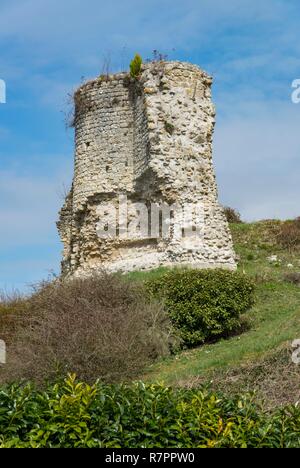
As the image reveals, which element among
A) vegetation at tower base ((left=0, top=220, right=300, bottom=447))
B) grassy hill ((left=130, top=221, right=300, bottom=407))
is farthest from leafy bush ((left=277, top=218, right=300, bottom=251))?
vegetation at tower base ((left=0, top=220, right=300, bottom=447))

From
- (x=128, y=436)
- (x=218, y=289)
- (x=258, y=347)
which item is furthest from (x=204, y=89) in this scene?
(x=128, y=436)

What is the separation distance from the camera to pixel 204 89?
21016 mm

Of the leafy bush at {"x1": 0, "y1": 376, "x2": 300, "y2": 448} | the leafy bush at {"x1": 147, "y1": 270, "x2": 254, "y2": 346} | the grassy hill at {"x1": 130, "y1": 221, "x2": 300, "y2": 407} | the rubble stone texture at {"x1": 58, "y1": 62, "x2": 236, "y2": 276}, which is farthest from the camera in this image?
the rubble stone texture at {"x1": 58, "y1": 62, "x2": 236, "y2": 276}

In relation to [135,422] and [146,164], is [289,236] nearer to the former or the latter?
[146,164]

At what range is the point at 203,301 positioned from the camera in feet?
50.6

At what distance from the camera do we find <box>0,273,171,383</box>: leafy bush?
12.3 m

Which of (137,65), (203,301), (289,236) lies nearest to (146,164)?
(137,65)

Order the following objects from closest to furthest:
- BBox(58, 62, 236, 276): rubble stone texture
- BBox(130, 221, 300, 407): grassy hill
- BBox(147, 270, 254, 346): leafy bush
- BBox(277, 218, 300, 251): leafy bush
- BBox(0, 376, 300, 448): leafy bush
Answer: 1. BBox(0, 376, 300, 448): leafy bush
2. BBox(130, 221, 300, 407): grassy hill
3. BBox(147, 270, 254, 346): leafy bush
4. BBox(58, 62, 236, 276): rubble stone texture
5. BBox(277, 218, 300, 251): leafy bush

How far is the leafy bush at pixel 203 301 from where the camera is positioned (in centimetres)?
1528

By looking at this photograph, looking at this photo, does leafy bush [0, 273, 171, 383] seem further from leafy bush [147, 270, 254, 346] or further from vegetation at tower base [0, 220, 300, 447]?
vegetation at tower base [0, 220, 300, 447]

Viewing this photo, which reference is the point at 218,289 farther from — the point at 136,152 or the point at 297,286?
the point at 136,152

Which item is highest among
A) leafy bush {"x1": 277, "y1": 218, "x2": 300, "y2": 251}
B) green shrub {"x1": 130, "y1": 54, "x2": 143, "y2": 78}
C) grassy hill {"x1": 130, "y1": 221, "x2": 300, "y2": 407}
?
green shrub {"x1": 130, "y1": 54, "x2": 143, "y2": 78}

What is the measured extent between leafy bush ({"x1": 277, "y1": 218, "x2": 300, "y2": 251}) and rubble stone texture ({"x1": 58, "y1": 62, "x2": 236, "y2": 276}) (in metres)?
5.17

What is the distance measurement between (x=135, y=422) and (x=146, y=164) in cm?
1343
